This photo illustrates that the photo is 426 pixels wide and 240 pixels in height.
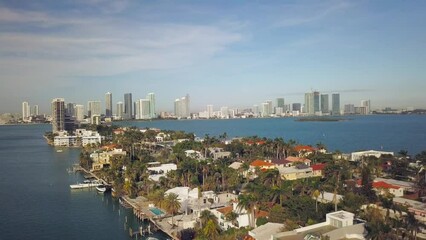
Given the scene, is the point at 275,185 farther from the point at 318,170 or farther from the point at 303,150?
the point at 303,150

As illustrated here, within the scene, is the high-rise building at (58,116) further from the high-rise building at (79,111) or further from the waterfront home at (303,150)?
the high-rise building at (79,111)

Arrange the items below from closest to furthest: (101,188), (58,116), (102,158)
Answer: (101,188) < (102,158) < (58,116)

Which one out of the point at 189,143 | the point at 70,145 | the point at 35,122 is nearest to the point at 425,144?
the point at 189,143

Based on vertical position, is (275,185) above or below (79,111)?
below

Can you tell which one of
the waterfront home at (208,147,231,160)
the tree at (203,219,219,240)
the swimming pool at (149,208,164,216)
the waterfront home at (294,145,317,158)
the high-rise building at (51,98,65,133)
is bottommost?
the swimming pool at (149,208,164,216)

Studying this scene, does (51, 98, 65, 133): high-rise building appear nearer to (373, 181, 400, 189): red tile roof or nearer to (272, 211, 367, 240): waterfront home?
(373, 181, 400, 189): red tile roof

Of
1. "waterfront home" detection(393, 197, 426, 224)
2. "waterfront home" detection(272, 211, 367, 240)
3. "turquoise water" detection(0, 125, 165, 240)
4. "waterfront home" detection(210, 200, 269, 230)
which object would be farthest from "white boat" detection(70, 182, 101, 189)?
"waterfront home" detection(393, 197, 426, 224)

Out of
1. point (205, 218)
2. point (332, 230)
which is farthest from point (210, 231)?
point (332, 230)

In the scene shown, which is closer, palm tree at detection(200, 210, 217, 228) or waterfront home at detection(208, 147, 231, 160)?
palm tree at detection(200, 210, 217, 228)
